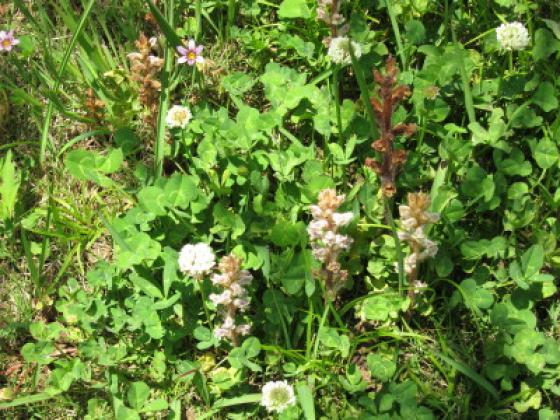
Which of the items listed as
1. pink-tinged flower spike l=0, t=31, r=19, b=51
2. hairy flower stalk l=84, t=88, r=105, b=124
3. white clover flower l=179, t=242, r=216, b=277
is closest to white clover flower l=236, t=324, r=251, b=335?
white clover flower l=179, t=242, r=216, b=277

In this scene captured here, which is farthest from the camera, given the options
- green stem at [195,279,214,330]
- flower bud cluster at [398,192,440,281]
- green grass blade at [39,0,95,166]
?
green grass blade at [39,0,95,166]

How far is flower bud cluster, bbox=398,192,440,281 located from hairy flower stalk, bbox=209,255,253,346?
669mm

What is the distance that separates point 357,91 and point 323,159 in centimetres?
45

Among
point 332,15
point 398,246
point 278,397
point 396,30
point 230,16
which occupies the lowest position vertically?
point 278,397

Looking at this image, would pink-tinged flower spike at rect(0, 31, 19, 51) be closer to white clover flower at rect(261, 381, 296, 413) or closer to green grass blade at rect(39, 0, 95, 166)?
green grass blade at rect(39, 0, 95, 166)

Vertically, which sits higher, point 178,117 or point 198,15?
point 198,15

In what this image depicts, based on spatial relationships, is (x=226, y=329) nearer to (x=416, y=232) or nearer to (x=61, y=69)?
(x=416, y=232)

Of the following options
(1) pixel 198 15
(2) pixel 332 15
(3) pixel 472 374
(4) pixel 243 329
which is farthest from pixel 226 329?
(1) pixel 198 15

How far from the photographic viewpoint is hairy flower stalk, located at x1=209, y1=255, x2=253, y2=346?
268cm

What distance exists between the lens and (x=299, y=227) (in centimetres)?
297

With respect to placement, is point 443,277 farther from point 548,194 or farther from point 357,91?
point 357,91

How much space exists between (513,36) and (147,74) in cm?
177

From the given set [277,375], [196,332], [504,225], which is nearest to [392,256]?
[504,225]

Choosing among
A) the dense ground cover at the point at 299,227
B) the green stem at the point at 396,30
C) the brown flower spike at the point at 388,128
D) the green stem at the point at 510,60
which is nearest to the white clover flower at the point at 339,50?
the dense ground cover at the point at 299,227
